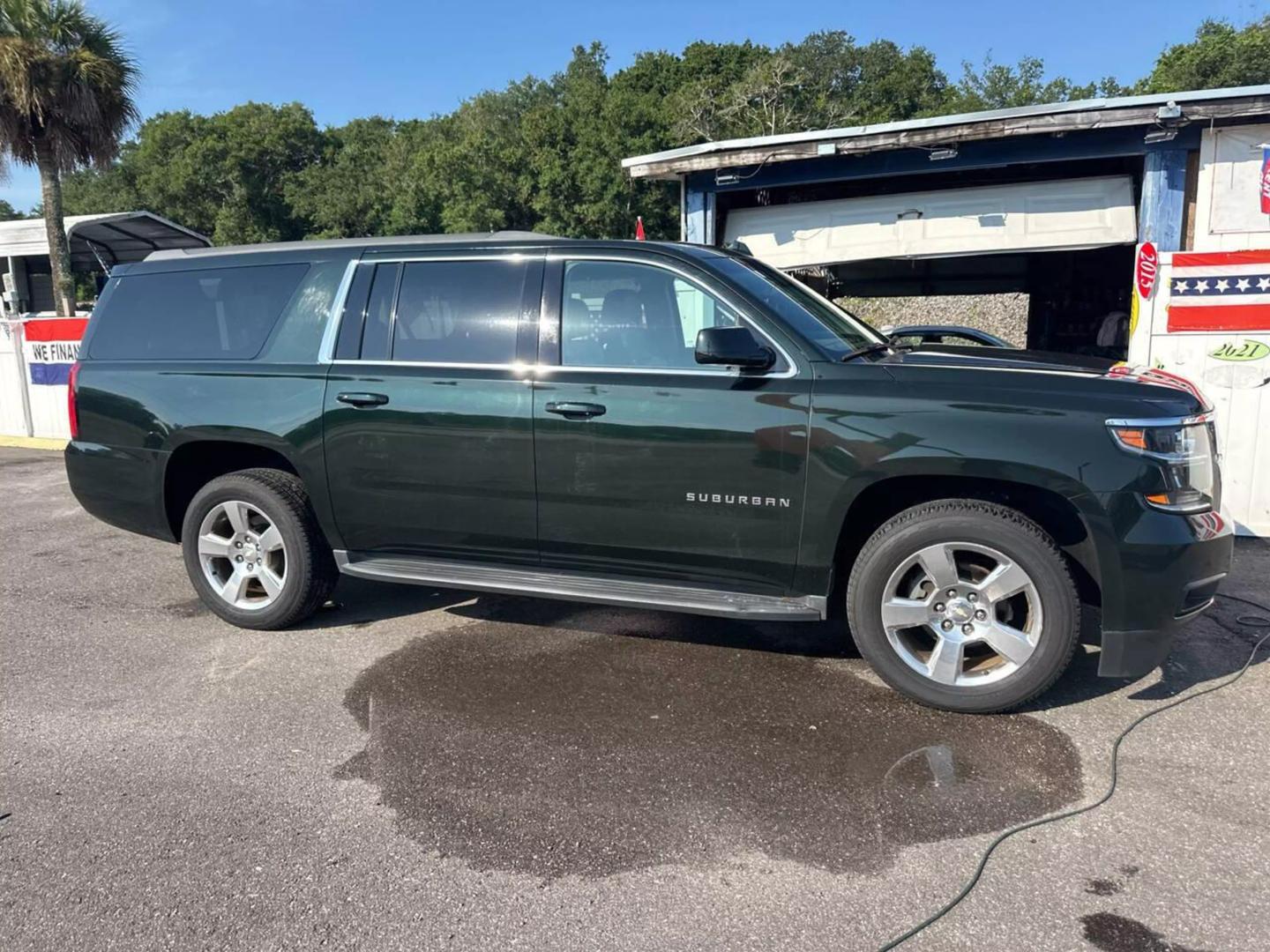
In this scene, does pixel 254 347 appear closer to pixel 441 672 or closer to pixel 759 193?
pixel 441 672

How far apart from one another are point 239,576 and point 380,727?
5.43 ft

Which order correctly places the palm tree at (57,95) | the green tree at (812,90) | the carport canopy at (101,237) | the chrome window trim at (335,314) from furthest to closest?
1. the green tree at (812,90)
2. the carport canopy at (101,237)
3. the palm tree at (57,95)
4. the chrome window trim at (335,314)

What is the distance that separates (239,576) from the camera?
4.84 m

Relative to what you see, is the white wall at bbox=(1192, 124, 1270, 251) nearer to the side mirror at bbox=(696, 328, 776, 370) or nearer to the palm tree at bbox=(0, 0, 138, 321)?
the side mirror at bbox=(696, 328, 776, 370)

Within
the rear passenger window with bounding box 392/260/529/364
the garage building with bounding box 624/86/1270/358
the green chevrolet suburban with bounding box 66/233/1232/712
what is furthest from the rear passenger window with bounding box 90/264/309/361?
the garage building with bounding box 624/86/1270/358

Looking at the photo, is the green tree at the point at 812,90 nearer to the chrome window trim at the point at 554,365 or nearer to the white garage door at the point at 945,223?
the white garage door at the point at 945,223

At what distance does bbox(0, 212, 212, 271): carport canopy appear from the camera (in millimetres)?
20812

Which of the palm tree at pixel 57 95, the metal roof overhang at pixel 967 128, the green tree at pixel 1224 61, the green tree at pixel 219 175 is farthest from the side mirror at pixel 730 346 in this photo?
the green tree at pixel 219 175

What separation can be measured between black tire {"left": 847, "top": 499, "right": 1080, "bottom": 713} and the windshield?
0.83m

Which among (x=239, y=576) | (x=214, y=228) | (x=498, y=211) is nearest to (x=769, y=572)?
(x=239, y=576)

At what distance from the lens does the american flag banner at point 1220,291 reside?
650cm

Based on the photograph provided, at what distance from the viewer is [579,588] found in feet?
13.6

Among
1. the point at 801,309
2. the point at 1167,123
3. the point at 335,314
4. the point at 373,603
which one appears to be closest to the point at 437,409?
the point at 335,314

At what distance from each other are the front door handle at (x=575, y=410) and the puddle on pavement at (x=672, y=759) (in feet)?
3.99
